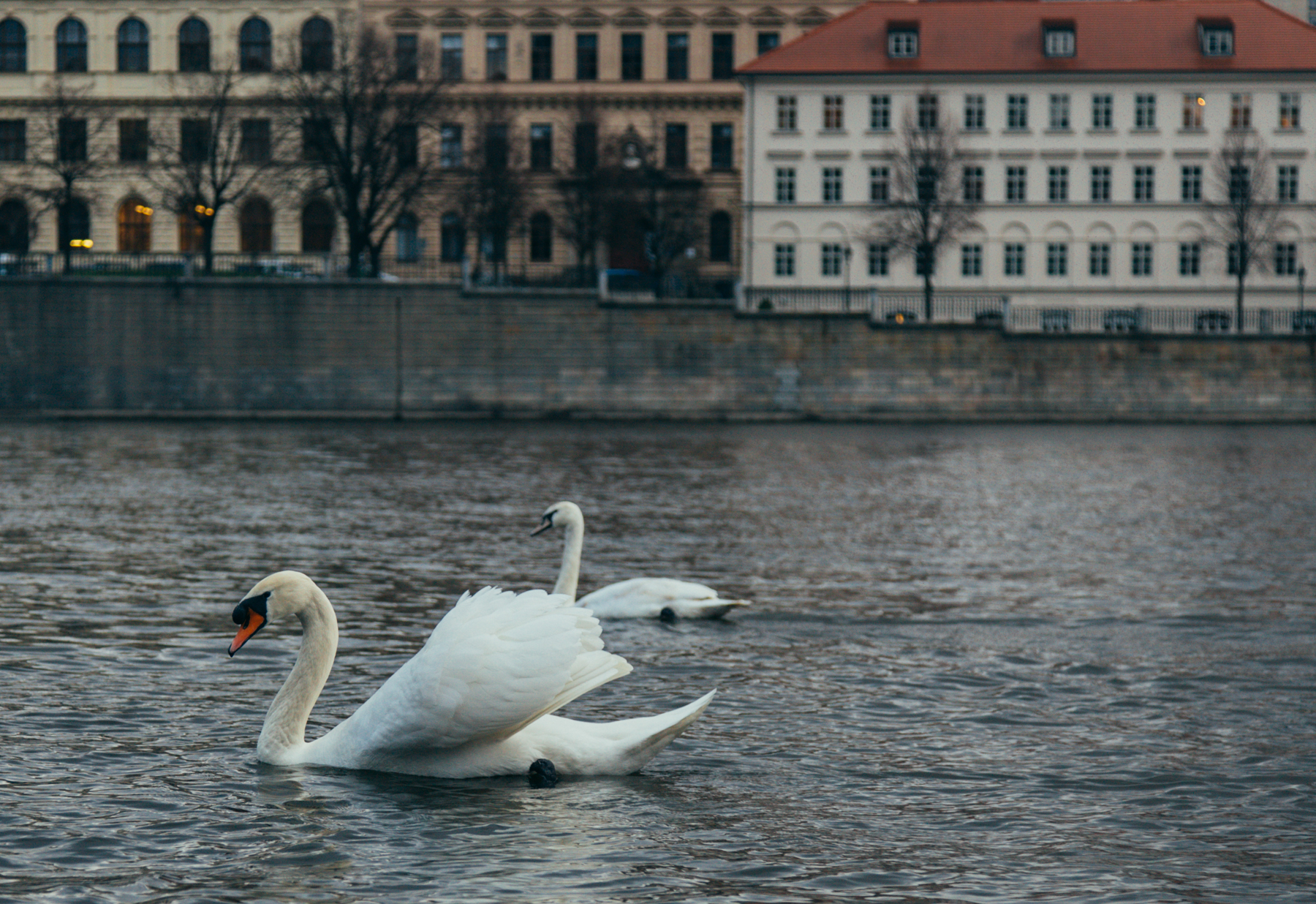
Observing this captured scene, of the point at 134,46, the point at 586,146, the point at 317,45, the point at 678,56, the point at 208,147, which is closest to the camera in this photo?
the point at 208,147

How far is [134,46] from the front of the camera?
7962 centimetres

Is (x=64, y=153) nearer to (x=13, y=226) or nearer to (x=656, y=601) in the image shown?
(x=13, y=226)

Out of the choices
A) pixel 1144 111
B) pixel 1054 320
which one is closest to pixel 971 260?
pixel 1144 111

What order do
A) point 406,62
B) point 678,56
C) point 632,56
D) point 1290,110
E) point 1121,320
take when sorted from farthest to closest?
point 632,56
point 678,56
point 1290,110
point 406,62
point 1121,320

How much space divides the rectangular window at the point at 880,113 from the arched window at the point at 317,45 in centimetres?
2219

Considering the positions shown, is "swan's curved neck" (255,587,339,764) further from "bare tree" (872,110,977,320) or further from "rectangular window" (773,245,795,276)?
"rectangular window" (773,245,795,276)

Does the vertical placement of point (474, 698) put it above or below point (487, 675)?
below

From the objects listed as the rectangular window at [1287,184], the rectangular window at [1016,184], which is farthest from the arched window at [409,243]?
the rectangular window at [1287,184]

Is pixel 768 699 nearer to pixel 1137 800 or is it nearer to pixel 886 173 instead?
pixel 1137 800

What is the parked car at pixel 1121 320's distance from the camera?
186 ft

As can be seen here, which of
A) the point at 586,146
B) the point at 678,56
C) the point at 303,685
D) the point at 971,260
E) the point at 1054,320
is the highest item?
the point at 678,56

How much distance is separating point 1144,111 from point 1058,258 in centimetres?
696

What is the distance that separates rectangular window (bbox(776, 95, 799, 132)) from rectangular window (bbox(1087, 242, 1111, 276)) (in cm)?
1329

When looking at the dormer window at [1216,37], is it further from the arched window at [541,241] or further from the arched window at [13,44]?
the arched window at [13,44]
